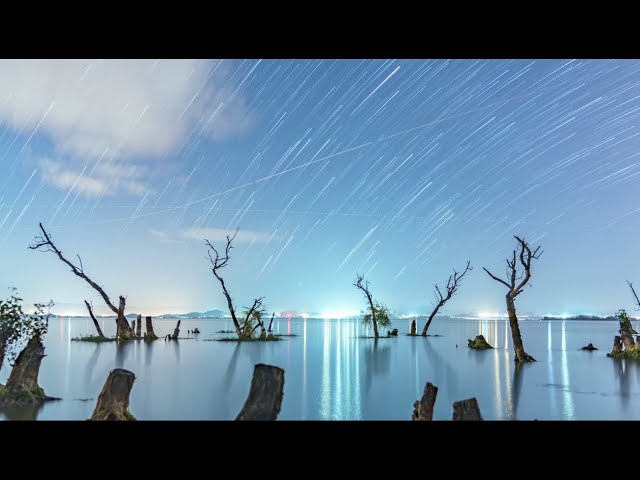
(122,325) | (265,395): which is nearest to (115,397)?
(265,395)

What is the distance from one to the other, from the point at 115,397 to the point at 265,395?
294cm

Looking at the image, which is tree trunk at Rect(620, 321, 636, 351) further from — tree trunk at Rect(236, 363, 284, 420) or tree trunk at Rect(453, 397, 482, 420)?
tree trunk at Rect(236, 363, 284, 420)

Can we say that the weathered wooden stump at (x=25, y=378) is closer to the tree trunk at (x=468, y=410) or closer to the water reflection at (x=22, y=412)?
the water reflection at (x=22, y=412)

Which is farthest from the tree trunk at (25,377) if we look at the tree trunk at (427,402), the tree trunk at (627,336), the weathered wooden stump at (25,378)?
the tree trunk at (627,336)

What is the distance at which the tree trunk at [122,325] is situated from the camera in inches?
1597

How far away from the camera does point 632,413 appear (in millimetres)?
14055

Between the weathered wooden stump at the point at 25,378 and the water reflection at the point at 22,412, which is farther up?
the weathered wooden stump at the point at 25,378

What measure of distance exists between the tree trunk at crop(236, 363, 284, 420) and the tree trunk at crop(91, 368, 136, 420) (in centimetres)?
247

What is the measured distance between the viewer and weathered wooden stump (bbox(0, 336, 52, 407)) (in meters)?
11.4

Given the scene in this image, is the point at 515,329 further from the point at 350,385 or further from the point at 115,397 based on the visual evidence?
the point at 115,397

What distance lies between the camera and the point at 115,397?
26.9 feet

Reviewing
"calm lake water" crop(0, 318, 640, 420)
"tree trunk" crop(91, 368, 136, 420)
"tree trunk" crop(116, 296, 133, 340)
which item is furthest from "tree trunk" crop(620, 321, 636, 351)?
"tree trunk" crop(116, 296, 133, 340)
